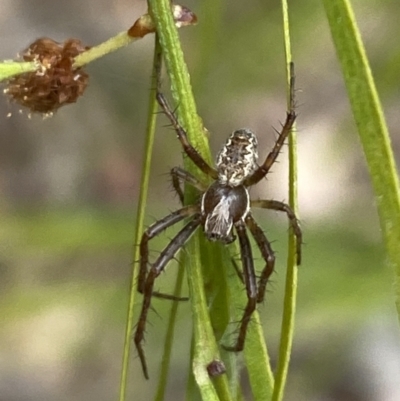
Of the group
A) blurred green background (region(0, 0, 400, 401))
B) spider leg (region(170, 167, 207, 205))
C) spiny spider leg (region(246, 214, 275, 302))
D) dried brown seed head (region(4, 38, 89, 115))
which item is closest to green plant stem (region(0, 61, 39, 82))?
dried brown seed head (region(4, 38, 89, 115))

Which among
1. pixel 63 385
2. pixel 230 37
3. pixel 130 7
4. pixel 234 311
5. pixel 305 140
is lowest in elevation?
pixel 63 385

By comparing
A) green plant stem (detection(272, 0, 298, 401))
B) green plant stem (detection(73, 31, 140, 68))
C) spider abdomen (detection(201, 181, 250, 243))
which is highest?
green plant stem (detection(73, 31, 140, 68))

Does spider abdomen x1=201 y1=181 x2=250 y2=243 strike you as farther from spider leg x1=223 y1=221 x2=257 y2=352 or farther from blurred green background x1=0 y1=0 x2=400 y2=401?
blurred green background x1=0 y1=0 x2=400 y2=401

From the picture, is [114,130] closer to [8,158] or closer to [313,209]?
[8,158]

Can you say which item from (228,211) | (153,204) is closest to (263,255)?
(228,211)

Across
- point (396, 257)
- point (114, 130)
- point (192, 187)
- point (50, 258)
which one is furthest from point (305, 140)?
point (396, 257)

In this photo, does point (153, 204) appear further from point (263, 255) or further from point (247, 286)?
point (247, 286)
